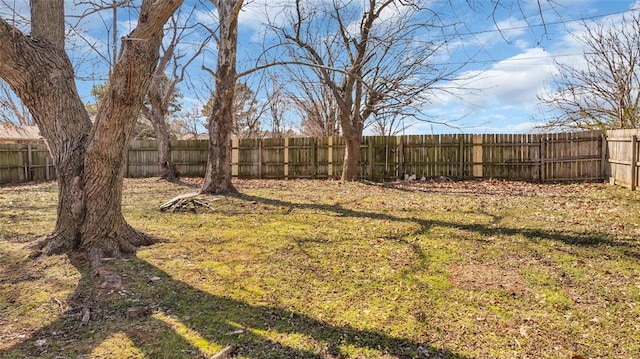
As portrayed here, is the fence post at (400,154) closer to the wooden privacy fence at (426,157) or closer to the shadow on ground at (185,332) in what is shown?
Answer: the wooden privacy fence at (426,157)

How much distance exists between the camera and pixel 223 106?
8047 mm

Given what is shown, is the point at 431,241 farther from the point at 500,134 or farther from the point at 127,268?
the point at 500,134

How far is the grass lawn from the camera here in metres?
2.12

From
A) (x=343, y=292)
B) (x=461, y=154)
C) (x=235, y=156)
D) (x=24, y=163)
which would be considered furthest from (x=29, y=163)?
(x=343, y=292)

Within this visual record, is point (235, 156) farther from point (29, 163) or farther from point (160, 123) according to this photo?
point (29, 163)

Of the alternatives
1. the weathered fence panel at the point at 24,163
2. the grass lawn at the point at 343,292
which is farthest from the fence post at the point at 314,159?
the weathered fence panel at the point at 24,163

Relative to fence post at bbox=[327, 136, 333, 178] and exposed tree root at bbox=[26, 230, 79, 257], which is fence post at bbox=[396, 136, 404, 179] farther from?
exposed tree root at bbox=[26, 230, 79, 257]

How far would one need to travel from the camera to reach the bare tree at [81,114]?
3.38 m

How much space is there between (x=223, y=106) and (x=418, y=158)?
6.80 meters

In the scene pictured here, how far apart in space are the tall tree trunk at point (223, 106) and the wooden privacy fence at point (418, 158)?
5178 millimetres

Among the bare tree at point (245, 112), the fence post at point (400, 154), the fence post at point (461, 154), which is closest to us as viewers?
the fence post at point (461, 154)

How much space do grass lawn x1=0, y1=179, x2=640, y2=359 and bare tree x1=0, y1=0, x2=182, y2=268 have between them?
0.34 meters

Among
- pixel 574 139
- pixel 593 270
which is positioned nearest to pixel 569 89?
pixel 574 139

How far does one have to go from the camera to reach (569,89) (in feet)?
42.9
